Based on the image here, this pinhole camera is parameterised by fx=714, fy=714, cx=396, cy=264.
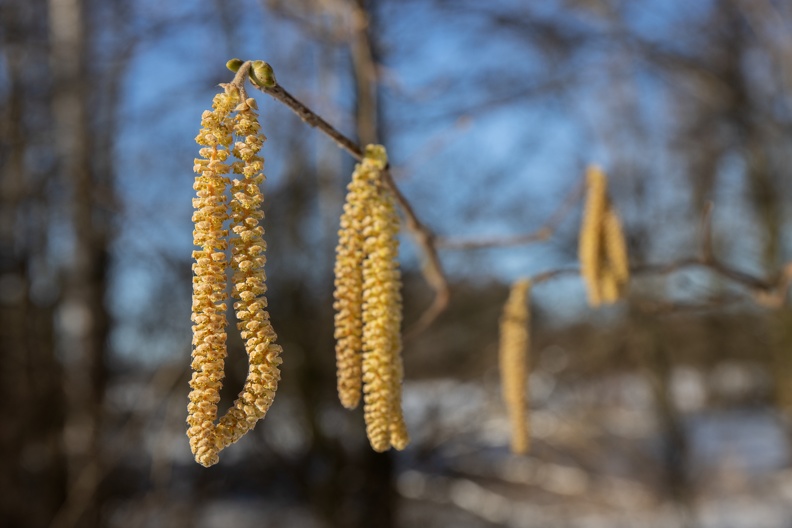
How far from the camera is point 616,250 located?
1.25 metres

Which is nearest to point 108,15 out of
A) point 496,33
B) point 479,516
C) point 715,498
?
point 496,33

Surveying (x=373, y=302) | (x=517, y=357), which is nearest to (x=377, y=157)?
(x=373, y=302)

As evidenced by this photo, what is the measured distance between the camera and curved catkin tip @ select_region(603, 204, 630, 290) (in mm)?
1230

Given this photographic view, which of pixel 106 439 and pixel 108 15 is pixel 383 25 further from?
pixel 106 439

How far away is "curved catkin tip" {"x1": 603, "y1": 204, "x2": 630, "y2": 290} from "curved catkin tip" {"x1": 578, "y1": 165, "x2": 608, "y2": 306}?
0.01 m

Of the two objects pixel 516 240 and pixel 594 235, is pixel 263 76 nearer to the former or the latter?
pixel 516 240

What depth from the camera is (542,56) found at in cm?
441

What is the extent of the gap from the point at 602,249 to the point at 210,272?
91 centimetres

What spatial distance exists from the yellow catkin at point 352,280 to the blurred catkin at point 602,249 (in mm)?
658

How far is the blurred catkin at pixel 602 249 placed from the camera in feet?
4.06

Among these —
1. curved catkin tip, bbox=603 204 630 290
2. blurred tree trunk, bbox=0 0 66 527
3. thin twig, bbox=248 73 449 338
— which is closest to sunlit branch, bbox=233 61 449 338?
thin twig, bbox=248 73 449 338

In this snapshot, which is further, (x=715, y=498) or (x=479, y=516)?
(x=715, y=498)

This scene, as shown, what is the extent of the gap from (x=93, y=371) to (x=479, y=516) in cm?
388

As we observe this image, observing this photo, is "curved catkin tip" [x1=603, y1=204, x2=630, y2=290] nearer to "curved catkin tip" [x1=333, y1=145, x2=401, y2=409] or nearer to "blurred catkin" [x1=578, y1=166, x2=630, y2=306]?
"blurred catkin" [x1=578, y1=166, x2=630, y2=306]
